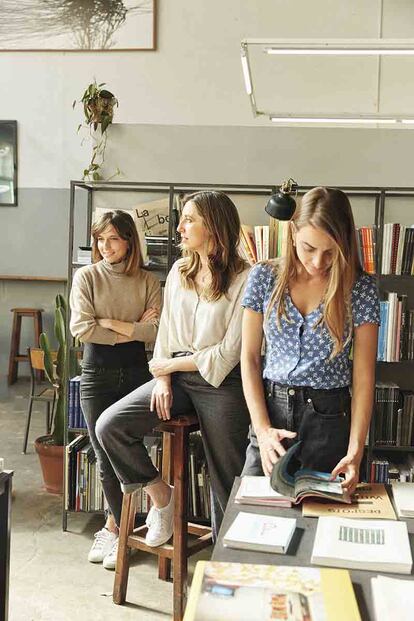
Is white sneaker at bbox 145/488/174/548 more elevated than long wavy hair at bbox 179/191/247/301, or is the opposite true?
long wavy hair at bbox 179/191/247/301

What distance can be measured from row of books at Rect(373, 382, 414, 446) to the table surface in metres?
2.08

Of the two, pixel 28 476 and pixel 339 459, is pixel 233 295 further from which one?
pixel 28 476

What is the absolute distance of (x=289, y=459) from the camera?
79.4 inches

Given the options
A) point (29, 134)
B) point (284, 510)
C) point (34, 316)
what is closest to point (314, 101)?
point (29, 134)

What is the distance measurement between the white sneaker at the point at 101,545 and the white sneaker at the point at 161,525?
0.63m

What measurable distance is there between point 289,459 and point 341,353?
0.39 metres

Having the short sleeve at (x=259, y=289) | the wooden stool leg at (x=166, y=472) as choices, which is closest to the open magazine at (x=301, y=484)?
the short sleeve at (x=259, y=289)

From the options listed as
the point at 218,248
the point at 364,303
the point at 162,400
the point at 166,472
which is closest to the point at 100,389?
the point at 166,472

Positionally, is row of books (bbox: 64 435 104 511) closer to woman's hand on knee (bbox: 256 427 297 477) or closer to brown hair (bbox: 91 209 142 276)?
brown hair (bbox: 91 209 142 276)

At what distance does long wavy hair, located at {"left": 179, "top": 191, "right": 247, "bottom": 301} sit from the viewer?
9.48ft

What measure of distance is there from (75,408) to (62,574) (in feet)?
2.83

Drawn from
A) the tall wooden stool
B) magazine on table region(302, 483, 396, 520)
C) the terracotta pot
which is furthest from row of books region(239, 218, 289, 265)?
magazine on table region(302, 483, 396, 520)

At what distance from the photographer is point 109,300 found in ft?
11.5

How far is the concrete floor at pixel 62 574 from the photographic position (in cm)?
308
